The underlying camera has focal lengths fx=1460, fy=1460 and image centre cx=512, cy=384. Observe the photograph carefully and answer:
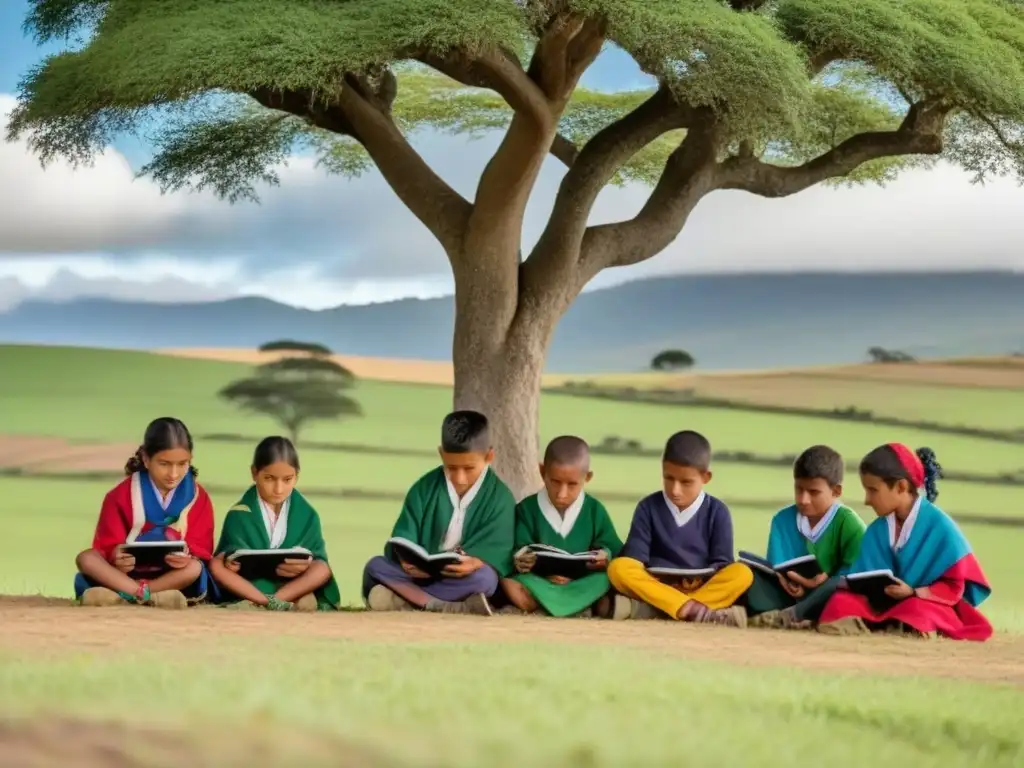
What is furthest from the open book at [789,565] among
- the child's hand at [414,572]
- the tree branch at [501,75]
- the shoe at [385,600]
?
the tree branch at [501,75]

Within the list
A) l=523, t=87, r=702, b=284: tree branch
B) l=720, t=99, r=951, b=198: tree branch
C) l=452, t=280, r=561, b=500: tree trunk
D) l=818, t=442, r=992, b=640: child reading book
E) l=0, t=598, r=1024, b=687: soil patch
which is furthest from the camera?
l=720, t=99, r=951, b=198: tree branch

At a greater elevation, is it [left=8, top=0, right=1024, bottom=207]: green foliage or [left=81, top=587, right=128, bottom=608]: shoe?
[left=8, top=0, right=1024, bottom=207]: green foliage

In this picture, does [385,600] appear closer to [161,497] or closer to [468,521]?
[468,521]

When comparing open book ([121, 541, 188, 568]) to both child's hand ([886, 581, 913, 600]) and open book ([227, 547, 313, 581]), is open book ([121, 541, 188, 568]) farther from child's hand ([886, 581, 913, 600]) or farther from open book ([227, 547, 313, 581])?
child's hand ([886, 581, 913, 600])

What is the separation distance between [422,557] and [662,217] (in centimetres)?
504

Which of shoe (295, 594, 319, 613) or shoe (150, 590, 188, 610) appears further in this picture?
shoe (295, 594, 319, 613)

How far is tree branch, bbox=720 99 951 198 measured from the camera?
1247 cm

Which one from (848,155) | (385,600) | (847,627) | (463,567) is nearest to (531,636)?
(463,567)

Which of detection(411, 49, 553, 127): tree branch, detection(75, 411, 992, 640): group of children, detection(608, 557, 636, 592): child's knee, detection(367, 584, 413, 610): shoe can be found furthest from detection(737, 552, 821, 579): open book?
detection(411, 49, 553, 127): tree branch

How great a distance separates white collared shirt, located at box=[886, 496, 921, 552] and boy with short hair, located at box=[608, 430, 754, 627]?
2.71ft

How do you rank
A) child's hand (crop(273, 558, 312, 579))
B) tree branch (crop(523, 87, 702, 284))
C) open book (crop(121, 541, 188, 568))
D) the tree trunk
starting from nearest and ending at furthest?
open book (crop(121, 541, 188, 568)) → child's hand (crop(273, 558, 312, 579)) → the tree trunk → tree branch (crop(523, 87, 702, 284))

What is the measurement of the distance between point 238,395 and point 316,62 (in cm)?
900

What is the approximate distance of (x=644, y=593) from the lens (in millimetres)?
8305

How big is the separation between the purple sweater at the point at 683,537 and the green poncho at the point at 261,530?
1820 millimetres
